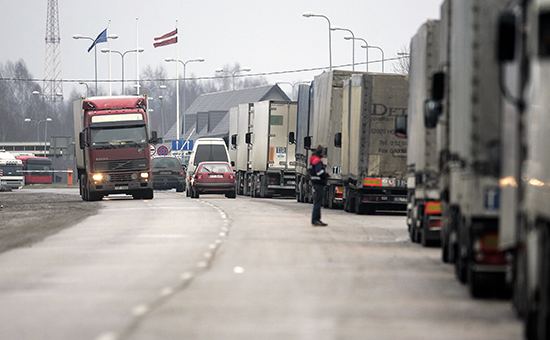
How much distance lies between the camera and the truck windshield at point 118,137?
37406mm

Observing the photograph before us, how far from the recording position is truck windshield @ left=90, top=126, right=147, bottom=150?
37406 millimetres

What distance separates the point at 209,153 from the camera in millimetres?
48469

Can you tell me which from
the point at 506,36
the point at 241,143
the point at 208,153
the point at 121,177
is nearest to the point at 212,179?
the point at 121,177

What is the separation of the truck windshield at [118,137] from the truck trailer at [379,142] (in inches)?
438

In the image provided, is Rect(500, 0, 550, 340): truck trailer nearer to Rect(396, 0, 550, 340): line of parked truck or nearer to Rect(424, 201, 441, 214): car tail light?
Rect(396, 0, 550, 340): line of parked truck

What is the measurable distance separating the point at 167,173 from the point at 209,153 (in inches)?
326

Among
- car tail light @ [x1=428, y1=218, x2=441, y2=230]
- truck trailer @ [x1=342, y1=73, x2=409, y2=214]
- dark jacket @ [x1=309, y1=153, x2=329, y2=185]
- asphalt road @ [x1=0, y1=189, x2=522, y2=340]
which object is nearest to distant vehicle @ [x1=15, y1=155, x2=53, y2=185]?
truck trailer @ [x1=342, y1=73, x2=409, y2=214]

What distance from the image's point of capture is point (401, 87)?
28.0 meters

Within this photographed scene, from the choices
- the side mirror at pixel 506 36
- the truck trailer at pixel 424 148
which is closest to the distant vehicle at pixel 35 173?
the truck trailer at pixel 424 148

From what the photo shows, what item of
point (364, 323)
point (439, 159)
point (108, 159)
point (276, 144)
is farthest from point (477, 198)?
point (276, 144)

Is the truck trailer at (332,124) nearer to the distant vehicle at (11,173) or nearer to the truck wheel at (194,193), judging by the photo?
the truck wheel at (194,193)

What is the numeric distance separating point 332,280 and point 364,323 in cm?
328

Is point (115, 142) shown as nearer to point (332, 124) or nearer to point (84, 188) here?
point (84, 188)

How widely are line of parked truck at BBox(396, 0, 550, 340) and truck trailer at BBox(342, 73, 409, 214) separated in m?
13.7
